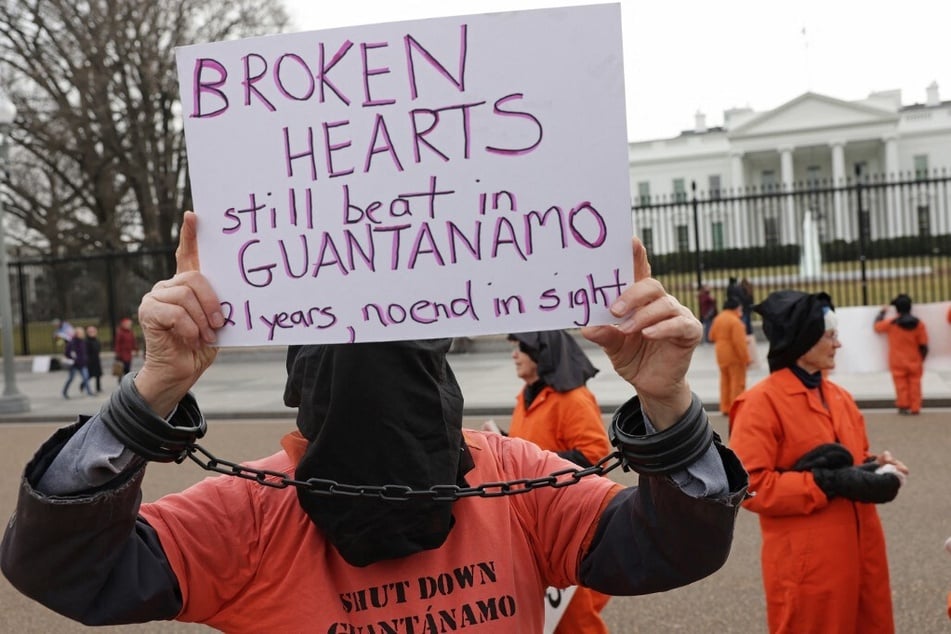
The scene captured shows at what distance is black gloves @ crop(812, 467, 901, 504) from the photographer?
326 centimetres

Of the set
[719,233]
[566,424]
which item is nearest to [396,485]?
[566,424]

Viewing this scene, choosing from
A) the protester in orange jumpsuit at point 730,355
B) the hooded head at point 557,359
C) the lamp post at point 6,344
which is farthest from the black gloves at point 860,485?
the lamp post at point 6,344

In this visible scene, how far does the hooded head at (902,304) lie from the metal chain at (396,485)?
9.56 m

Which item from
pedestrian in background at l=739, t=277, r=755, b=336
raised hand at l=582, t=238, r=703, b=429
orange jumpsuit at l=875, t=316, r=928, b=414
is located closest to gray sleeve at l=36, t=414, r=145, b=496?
raised hand at l=582, t=238, r=703, b=429

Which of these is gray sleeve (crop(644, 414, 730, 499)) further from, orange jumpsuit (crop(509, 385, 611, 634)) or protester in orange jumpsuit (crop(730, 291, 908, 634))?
orange jumpsuit (crop(509, 385, 611, 634))

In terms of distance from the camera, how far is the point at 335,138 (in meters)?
1.62

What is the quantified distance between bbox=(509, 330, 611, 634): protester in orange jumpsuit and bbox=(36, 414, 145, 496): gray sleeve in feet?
8.79

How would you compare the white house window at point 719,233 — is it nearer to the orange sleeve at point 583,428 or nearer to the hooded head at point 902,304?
the hooded head at point 902,304

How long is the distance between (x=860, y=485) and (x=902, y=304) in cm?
790

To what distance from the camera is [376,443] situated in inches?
65.7

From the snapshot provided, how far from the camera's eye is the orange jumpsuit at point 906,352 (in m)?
10.5

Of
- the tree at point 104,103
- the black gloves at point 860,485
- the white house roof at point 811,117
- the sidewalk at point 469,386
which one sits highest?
the white house roof at point 811,117

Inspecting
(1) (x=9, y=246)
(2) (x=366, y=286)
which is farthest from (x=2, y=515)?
(1) (x=9, y=246)

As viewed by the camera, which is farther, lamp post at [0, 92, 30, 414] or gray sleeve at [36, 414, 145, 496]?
lamp post at [0, 92, 30, 414]
